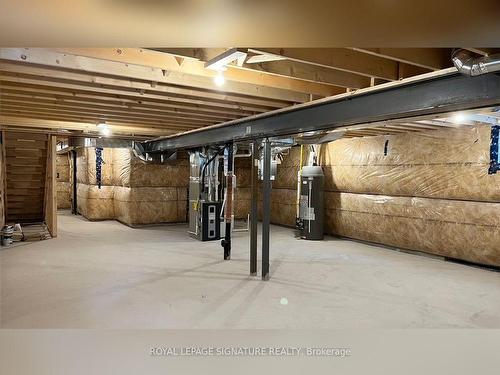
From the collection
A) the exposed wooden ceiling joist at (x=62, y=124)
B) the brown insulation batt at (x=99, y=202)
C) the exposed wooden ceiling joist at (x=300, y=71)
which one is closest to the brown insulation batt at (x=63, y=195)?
the brown insulation batt at (x=99, y=202)

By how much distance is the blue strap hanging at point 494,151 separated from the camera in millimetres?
4641

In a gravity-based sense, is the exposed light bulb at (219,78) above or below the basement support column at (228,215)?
above

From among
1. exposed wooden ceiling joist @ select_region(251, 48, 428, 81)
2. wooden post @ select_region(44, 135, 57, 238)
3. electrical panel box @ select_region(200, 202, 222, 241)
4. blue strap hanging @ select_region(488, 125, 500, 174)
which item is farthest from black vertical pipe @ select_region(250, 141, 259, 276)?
wooden post @ select_region(44, 135, 57, 238)

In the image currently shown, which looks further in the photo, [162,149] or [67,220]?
[67,220]

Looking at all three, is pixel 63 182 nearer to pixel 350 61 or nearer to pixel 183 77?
pixel 183 77

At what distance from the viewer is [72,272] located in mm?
4332

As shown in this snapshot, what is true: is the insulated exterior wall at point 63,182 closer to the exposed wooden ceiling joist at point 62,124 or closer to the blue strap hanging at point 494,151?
the exposed wooden ceiling joist at point 62,124

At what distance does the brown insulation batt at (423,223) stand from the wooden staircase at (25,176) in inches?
215

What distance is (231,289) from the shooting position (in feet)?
12.4

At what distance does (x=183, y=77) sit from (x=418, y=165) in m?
4.13

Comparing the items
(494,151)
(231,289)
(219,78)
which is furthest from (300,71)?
(494,151)

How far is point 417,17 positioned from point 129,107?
3.25 metres

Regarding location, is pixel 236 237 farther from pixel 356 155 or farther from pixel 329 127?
pixel 329 127

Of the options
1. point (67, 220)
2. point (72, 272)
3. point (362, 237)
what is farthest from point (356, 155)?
point (67, 220)
